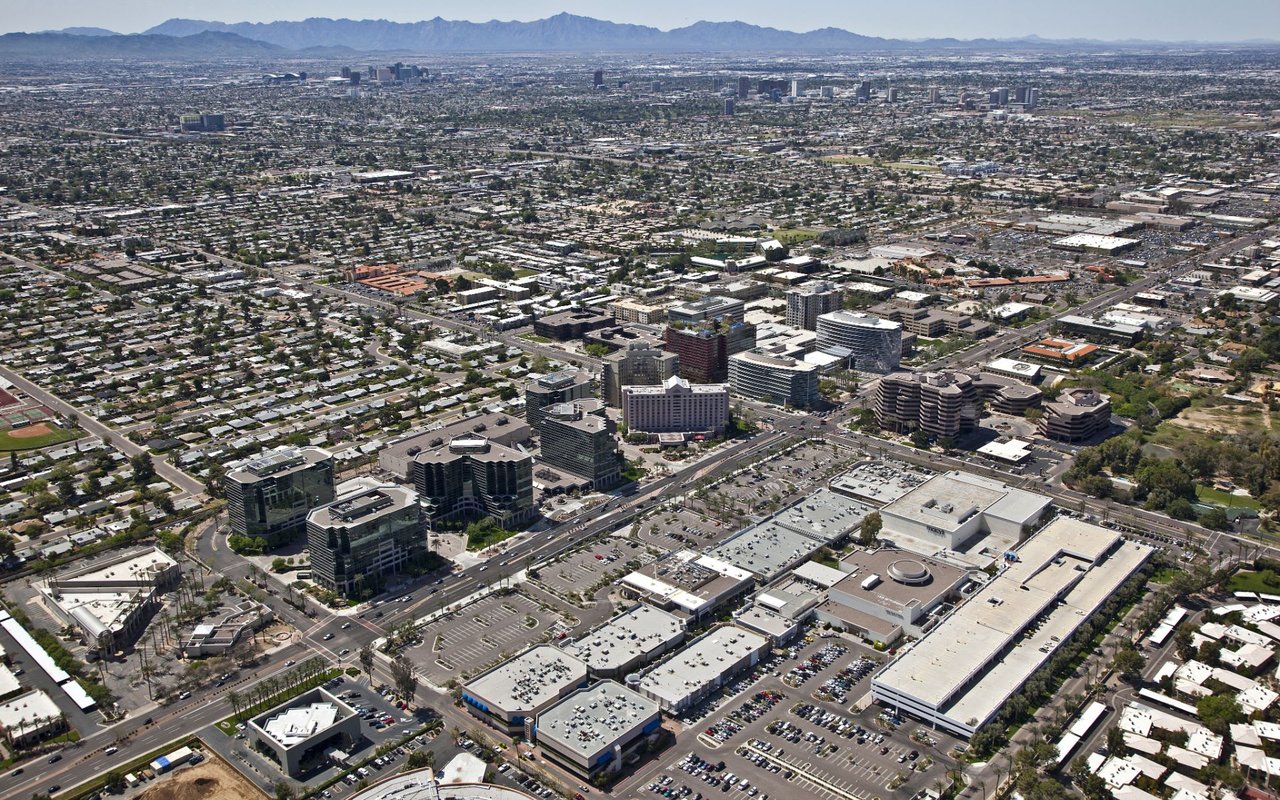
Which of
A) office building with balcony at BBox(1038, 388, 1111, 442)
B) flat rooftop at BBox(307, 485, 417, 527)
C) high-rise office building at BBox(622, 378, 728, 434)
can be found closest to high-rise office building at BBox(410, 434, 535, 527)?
flat rooftop at BBox(307, 485, 417, 527)

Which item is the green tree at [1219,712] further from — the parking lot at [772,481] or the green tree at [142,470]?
the green tree at [142,470]

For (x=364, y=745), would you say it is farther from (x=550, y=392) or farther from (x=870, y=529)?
(x=550, y=392)

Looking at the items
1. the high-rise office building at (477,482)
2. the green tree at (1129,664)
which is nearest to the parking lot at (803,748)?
the green tree at (1129,664)

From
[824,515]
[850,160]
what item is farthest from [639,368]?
[850,160]

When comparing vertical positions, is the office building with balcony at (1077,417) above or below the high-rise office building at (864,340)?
below

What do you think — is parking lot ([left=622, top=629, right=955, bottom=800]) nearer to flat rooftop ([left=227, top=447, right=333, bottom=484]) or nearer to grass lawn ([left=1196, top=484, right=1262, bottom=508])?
flat rooftop ([left=227, top=447, right=333, bottom=484])
